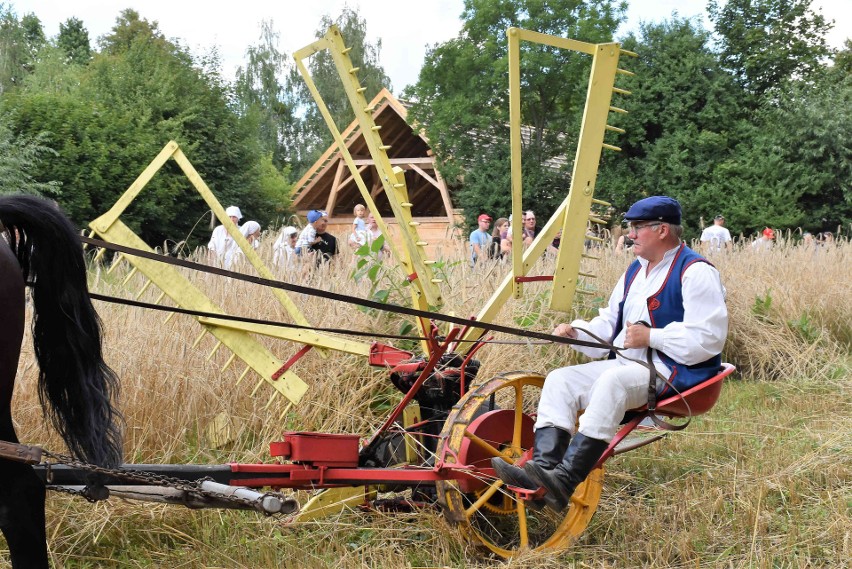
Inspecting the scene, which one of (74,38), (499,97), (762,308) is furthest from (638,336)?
(74,38)

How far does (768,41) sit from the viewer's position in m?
23.9

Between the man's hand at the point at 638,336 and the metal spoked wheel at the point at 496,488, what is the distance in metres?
0.53

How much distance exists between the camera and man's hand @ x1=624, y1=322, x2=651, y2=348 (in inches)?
162

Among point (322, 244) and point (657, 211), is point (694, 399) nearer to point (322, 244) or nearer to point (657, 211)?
point (657, 211)

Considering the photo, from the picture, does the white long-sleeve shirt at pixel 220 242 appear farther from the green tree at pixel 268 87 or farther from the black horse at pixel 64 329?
the green tree at pixel 268 87

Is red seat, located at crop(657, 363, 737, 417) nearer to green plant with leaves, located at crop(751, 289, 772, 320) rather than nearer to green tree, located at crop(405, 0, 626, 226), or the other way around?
green plant with leaves, located at crop(751, 289, 772, 320)

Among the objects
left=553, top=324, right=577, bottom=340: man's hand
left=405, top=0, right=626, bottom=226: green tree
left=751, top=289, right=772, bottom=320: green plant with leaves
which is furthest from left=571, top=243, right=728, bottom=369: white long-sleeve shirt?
left=405, top=0, right=626, bottom=226: green tree

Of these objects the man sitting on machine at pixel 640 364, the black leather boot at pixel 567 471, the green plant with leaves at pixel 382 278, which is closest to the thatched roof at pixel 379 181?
the green plant with leaves at pixel 382 278

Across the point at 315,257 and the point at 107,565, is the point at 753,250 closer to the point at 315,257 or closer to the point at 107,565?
the point at 315,257

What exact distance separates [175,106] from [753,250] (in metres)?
15.5

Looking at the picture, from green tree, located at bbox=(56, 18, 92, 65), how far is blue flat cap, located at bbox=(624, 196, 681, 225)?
44951 millimetres

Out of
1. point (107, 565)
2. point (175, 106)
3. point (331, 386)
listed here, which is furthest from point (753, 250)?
point (175, 106)

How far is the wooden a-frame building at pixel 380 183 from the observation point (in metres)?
24.4

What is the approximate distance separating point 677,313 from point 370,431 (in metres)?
2.31
